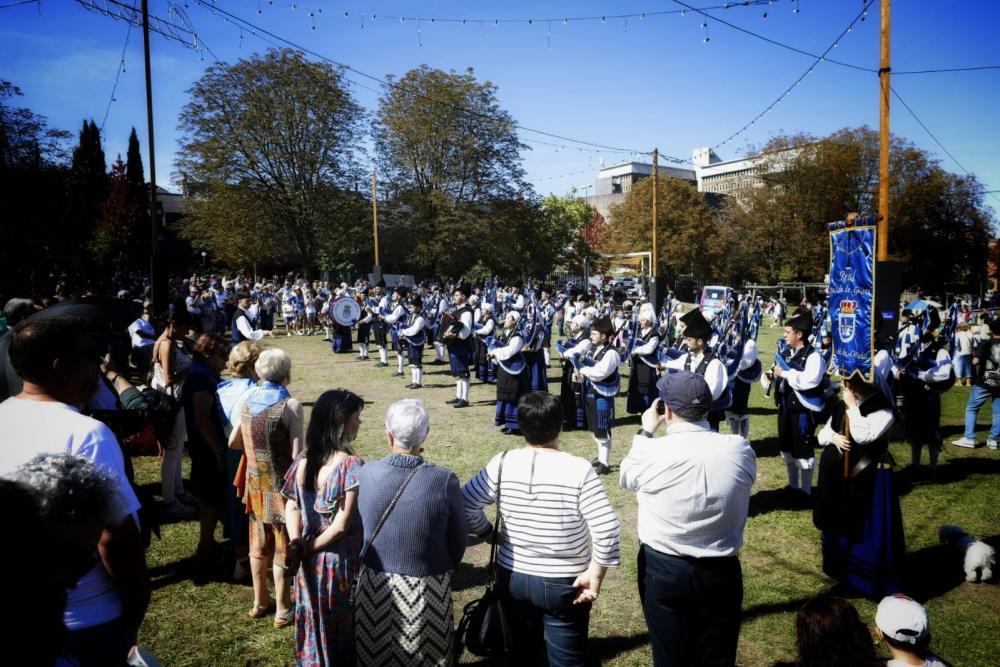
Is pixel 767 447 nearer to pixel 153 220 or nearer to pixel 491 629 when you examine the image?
pixel 491 629

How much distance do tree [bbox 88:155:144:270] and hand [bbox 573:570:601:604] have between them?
38.0 metres

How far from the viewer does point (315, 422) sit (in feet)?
10.4

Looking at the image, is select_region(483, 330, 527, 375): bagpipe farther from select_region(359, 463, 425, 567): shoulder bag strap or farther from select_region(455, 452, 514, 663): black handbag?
select_region(359, 463, 425, 567): shoulder bag strap

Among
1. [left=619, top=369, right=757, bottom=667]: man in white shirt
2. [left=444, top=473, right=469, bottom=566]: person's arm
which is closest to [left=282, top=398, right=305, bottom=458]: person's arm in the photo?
[left=444, top=473, right=469, bottom=566]: person's arm

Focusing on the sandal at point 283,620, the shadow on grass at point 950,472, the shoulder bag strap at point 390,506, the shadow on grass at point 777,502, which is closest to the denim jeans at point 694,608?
the shoulder bag strap at point 390,506

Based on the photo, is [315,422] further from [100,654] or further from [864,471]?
[864,471]

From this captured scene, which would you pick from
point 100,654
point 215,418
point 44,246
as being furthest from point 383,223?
point 100,654

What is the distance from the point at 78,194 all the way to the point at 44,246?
1026cm

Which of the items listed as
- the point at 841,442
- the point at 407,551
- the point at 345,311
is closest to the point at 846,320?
the point at 841,442

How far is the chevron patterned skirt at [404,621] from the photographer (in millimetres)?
2828

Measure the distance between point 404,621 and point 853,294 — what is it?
17.0 ft

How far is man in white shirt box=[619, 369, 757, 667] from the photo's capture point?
113 inches

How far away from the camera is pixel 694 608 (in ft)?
9.73

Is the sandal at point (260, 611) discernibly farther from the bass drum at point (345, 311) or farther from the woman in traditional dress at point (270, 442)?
the bass drum at point (345, 311)
